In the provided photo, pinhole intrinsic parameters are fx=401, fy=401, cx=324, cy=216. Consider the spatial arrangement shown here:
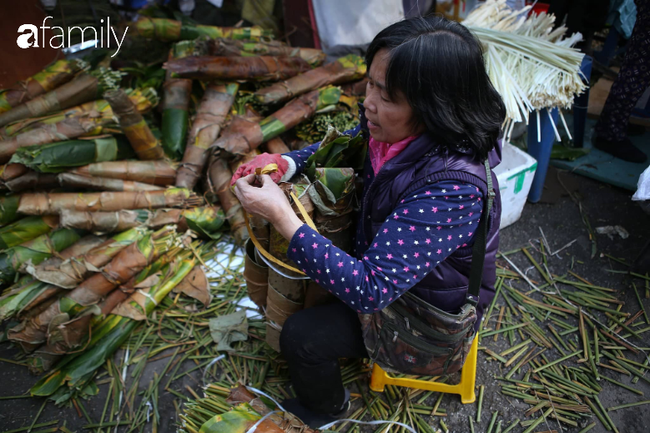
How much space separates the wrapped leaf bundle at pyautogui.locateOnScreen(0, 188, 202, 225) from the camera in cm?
243

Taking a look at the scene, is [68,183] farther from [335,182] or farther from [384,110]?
[384,110]

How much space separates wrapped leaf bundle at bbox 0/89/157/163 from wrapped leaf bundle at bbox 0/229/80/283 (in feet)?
1.86

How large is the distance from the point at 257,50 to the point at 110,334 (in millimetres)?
2491

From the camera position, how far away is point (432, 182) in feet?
4.00

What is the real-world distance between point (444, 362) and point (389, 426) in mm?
500

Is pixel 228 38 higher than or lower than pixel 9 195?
higher

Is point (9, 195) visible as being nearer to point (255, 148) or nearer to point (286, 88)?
Result: point (255, 148)

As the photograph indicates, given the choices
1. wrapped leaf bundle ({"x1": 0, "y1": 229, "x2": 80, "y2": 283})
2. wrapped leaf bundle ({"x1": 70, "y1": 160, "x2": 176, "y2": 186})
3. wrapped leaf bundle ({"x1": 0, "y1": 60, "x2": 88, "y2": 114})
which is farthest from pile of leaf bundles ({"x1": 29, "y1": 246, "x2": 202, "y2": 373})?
wrapped leaf bundle ({"x1": 0, "y1": 60, "x2": 88, "y2": 114})

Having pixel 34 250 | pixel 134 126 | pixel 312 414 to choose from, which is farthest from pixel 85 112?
pixel 312 414

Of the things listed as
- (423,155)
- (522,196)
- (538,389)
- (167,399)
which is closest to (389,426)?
(538,389)

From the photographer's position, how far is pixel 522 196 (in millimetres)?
2832

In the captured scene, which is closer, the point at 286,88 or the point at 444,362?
the point at 444,362

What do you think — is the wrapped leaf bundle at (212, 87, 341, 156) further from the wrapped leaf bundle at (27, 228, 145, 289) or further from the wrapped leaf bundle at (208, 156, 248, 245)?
the wrapped leaf bundle at (27, 228, 145, 289)

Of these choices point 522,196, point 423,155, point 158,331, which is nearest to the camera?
point 423,155
